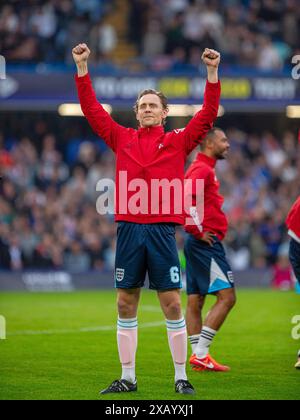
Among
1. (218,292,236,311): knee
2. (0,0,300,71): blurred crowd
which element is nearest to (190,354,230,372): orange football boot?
(218,292,236,311): knee

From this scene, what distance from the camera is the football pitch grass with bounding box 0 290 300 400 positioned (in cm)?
839

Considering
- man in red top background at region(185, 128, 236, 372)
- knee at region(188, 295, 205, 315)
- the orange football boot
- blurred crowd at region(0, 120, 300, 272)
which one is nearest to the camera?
the orange football boot

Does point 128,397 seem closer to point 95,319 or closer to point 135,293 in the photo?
point 135,293

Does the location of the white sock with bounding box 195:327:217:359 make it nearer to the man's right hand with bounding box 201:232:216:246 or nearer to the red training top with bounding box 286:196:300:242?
the man's right hand with bounding box 201:232:216:246

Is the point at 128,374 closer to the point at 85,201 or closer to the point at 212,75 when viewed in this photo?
the point at 212,75

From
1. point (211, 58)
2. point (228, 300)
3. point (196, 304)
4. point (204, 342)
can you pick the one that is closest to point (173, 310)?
point (204, 342)

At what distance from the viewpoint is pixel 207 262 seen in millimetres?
10047

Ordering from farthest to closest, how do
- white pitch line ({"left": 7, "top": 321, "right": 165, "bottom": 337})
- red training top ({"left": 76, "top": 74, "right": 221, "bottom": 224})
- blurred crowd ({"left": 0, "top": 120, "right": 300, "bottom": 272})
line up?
blurred crowd ({"left": 0, "top": 120, "right": 300, "bottom": 272}), white pitch line ({"left": 7, "top": 321, "right": 165, "bottom": 337}), red training top ({"left": 76, "top": 74, "right": 221, "bottom": 224})

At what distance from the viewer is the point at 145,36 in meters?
25.1

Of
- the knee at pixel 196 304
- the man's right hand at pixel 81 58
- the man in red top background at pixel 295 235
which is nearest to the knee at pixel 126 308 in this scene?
the man's right hand at pixel 81 58

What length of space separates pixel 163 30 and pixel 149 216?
56.8 ft

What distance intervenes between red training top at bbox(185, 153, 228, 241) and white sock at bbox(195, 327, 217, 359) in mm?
Answer: 919

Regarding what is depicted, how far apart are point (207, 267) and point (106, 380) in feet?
5.68
